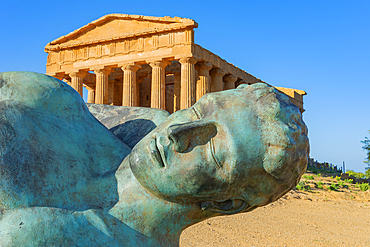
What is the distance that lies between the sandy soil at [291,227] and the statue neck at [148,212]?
4.66m

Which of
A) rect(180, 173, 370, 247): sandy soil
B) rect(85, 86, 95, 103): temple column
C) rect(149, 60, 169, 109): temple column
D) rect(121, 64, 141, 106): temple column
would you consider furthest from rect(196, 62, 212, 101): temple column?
rect(180, 173, 370, 247): sandy soil

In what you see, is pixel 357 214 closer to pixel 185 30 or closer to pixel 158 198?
pixel 158 198

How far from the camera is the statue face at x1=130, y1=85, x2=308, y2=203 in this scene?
1.20 metres

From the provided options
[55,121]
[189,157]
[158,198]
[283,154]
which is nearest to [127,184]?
[158,198]

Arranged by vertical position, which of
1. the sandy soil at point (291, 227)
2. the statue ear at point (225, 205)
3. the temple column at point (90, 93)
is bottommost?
the sandy soil at point (291, 227)

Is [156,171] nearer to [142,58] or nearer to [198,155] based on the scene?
[198,155]

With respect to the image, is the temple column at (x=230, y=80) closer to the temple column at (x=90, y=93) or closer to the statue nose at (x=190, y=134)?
the temple column at (x=90, y=93)

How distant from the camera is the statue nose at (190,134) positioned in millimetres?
1222

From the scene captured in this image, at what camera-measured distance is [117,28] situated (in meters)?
25.2

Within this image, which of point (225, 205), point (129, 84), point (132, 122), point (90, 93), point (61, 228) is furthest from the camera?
point (90, 93)

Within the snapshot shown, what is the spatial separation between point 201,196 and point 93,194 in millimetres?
428

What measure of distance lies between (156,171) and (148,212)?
182mm

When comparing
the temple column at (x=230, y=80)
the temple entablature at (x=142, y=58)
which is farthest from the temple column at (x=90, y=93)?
the temple column at (x=230, y=80)

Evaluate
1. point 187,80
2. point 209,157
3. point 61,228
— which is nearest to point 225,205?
point 209,157
